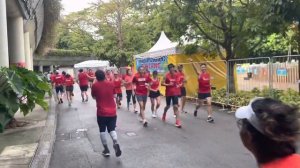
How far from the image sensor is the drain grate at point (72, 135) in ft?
36.1

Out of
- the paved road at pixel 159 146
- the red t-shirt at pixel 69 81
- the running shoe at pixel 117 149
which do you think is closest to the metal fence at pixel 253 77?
the paved road at pixel 159 146

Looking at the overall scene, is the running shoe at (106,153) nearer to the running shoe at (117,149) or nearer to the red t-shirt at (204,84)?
the running shoe at (117,149)

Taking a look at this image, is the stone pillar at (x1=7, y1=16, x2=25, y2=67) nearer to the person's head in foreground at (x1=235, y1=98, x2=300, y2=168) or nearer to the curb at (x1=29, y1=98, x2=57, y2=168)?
the curb at (x1=29, y1=98, x2=57, y2=168)

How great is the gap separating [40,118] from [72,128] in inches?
97.9

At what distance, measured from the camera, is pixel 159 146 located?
30.3 ft

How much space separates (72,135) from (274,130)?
389 inches

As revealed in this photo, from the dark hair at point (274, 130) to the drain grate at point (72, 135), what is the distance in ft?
30.2

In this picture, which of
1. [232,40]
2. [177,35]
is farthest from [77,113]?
[232,40]

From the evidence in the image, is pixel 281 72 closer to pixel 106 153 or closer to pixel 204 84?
pixel 204 84

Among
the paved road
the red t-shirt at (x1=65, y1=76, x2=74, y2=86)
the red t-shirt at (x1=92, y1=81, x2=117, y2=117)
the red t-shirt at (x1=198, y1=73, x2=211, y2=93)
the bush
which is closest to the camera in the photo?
the paved road

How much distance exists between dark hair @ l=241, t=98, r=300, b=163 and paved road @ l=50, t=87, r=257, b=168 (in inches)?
209

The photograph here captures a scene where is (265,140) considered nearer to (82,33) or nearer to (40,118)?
(40,118)

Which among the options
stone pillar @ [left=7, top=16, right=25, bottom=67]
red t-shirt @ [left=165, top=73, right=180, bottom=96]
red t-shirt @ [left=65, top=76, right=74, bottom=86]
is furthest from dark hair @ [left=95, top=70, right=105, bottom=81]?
red t-shirt @ [left=65, top=76, right=74, bottom=86]

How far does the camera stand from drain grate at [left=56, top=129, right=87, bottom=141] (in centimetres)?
1100
